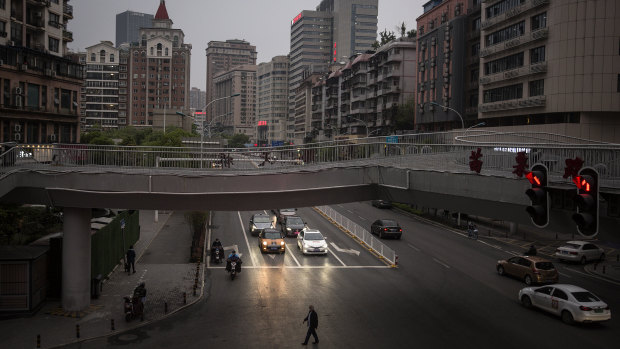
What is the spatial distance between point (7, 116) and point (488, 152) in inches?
1786

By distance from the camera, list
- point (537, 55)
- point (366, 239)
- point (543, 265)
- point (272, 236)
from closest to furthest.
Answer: point (543, 265), point (272, 236), point (366, 239), point (537, 55)

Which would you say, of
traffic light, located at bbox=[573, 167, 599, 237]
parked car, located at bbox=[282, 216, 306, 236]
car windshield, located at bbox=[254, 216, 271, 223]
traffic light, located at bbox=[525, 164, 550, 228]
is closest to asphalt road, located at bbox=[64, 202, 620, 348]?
parked car, located at bbox=[282, 216, 306, 236]

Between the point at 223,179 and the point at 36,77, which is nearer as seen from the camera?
the point at 223,179

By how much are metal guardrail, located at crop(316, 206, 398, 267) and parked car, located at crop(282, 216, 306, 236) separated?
4362 mm

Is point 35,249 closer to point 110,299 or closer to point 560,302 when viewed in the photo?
point 110,299

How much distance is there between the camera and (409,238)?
40.8 meters

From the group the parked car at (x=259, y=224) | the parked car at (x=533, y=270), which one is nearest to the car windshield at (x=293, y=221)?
the parked car at (x=259, y=224)

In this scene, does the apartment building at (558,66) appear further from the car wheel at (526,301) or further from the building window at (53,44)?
the building window at (53,44)

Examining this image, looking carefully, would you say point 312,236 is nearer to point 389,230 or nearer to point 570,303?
point 389,230

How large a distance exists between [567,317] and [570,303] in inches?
24.2

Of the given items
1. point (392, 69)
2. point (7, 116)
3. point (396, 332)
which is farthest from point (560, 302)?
point (392, 69)

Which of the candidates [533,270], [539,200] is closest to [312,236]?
[533,270]

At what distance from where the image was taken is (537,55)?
49500 millimetres

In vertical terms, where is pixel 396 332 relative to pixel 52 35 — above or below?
below
